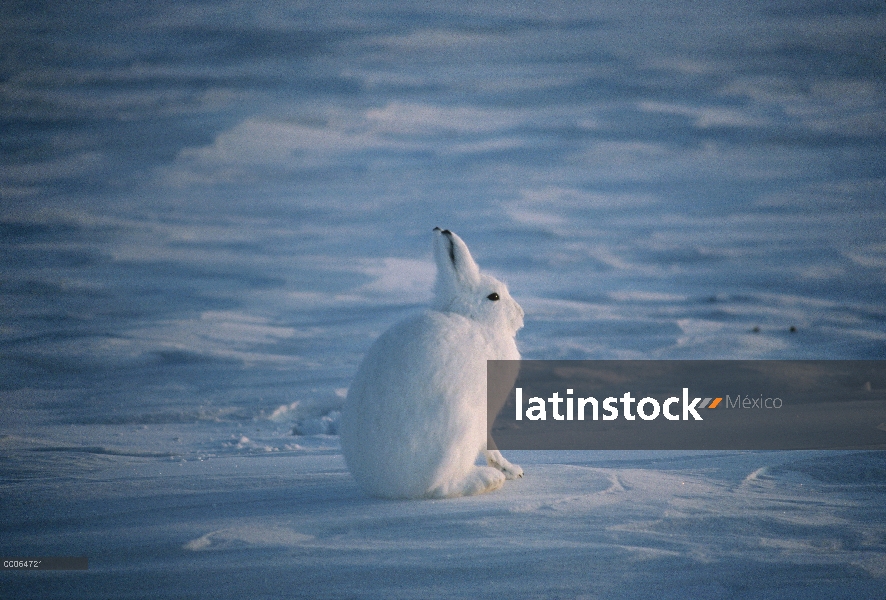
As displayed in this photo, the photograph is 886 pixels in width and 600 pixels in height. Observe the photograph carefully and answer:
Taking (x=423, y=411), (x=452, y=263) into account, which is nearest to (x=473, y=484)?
(x=423, y=411)

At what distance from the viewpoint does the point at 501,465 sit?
176 inches

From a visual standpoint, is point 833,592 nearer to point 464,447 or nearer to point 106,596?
point 464,447

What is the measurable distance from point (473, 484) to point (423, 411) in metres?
0.59

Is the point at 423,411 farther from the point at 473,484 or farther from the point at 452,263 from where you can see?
the point at 452,263

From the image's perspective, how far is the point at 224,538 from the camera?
3.43m

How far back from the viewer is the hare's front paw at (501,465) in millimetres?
4363

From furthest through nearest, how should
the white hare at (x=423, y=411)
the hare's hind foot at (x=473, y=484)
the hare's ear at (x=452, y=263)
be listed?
the hare's ear at (x=452, y=263) → the hare's hind foot at (x=473, y=484) → the white hare at (x=423, y=411)

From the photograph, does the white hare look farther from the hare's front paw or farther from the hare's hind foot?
the hare's front paw

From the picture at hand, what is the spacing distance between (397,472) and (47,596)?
Result: 158 centimetres

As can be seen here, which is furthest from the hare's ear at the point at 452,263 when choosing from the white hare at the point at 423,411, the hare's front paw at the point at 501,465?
the hare's front paw at the point at 501,465

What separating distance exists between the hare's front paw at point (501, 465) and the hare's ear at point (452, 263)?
937 millimetres

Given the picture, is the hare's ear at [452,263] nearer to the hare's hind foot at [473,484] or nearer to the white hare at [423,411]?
the white hare at [423,411]

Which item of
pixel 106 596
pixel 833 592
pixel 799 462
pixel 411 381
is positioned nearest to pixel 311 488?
pixel 411 381

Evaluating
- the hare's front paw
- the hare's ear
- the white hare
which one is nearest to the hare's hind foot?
the white hare
